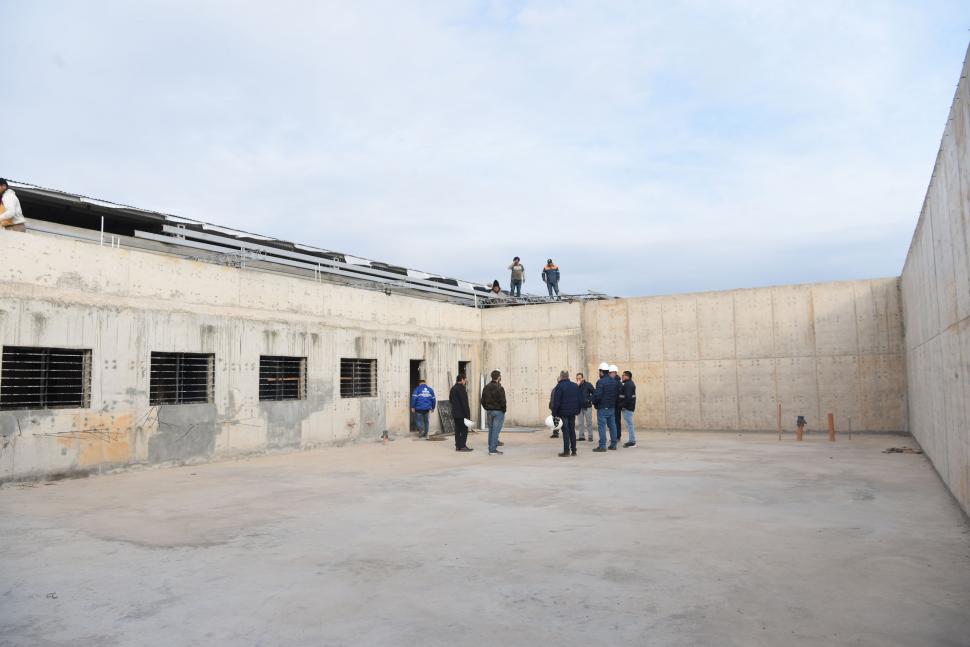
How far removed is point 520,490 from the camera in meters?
8.59

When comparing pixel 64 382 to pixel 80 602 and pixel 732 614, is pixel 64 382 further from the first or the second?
pixel 732 614

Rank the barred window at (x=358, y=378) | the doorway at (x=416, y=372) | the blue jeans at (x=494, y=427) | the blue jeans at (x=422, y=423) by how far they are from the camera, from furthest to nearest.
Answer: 1. the doorway at (x=416, y=372)
2. the blue jeans at (x=422, y=423)
3. the barred window at (x=358, y=378)
4. the blue jeans at (x=494, y=427)

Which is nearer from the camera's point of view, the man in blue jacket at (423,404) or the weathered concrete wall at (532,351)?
the man in blue jacket at (423,404)

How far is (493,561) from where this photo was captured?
5199mm

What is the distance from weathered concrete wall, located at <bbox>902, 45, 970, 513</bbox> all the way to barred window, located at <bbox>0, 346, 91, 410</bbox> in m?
11.9

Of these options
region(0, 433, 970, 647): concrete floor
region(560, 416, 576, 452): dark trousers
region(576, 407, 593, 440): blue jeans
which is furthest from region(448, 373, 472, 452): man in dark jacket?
region(0, 433, 970, 647): concrete floor

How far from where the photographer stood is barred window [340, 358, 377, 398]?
1573 centimetres

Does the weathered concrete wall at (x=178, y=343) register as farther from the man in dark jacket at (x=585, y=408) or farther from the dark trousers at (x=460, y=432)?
the man in dark jacket at (x=585, y=408)

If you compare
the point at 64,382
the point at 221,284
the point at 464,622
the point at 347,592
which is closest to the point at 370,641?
the point at 464,622

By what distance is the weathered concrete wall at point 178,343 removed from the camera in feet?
32.6

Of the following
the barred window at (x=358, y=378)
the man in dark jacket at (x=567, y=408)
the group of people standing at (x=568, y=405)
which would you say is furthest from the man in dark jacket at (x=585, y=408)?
the barred window at (x=358, y=378)

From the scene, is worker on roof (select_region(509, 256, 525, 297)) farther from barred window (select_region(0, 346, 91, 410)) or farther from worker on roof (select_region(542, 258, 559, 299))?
barred window (select_region(0, 346, 91, 410))

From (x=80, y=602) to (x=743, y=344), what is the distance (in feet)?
54.0

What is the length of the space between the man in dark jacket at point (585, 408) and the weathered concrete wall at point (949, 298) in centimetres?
Answer: 611
